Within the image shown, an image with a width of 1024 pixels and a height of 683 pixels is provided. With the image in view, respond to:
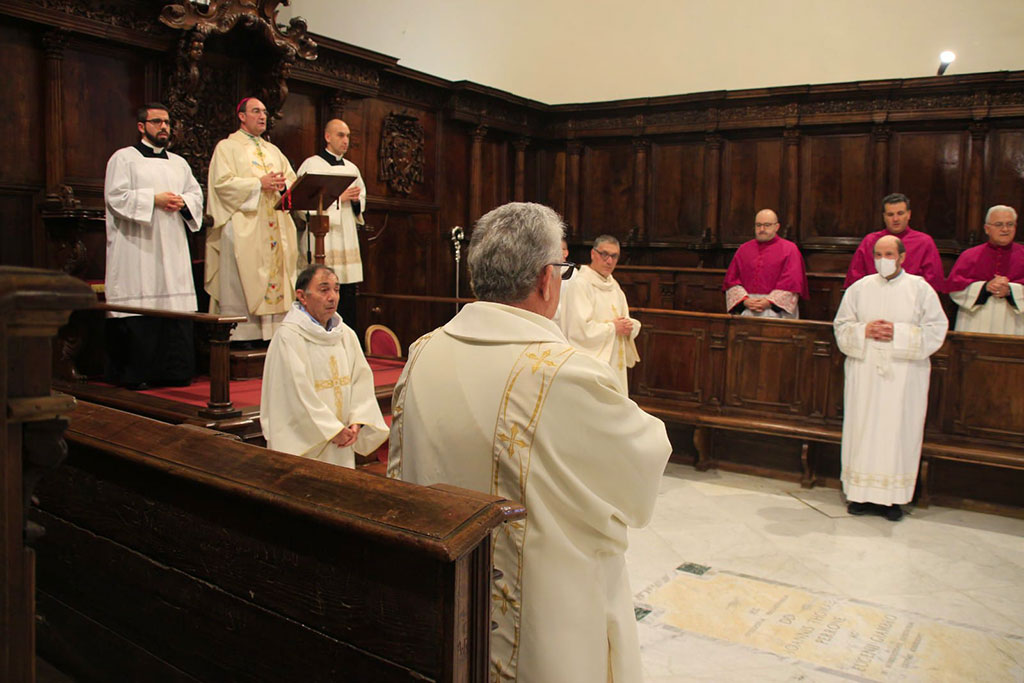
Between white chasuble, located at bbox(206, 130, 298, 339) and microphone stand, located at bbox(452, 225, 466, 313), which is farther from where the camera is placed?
microphone stand, located at bbox(452, 225, 466, 313)

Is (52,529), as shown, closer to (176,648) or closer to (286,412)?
(176,648)

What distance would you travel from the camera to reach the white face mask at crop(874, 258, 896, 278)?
5852 mm

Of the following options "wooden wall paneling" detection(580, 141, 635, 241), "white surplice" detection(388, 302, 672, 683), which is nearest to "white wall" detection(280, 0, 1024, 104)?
"wooden wall paneling" detection(580, 141, 635, 241)

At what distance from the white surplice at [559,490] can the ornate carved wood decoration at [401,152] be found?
763 centimetres

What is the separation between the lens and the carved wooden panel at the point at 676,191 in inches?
417

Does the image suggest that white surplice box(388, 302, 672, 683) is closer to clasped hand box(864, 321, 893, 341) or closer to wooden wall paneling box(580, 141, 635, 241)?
clasped hand box(864, 321, 893, 341)

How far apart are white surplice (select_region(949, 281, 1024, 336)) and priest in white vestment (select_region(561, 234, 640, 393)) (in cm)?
276

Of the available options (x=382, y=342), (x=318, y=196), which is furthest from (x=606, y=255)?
(x=382, y=342)

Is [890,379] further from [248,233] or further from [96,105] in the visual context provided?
[96,105]

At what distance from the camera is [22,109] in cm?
601

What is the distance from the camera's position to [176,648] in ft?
6.06

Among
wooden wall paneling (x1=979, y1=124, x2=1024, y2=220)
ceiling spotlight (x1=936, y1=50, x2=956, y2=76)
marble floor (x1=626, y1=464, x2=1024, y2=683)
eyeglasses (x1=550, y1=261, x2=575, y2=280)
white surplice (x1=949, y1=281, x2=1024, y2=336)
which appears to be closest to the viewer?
eyeglasses (x1=550, y1=261, x2=575, y2=280)

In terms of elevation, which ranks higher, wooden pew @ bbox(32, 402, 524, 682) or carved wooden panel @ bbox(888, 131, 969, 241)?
carved wooden panel @ bbox(888, 131, 969, 241)

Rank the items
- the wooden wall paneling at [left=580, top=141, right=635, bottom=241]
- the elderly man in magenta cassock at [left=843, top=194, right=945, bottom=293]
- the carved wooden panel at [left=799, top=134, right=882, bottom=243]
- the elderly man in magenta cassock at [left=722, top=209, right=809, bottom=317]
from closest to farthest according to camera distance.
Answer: the elderly man in magenta cassock at [left=843, top=194, right=945, bottom=293]
the elderly man in magenta cassock at [left=722, top=209, right=809, bottom=317]
the carved wooden panel at [left=799, top=134, right=882, bottom=243]
the wooden wall paneling at [left=580, top=141, right=635, bottom=241]
